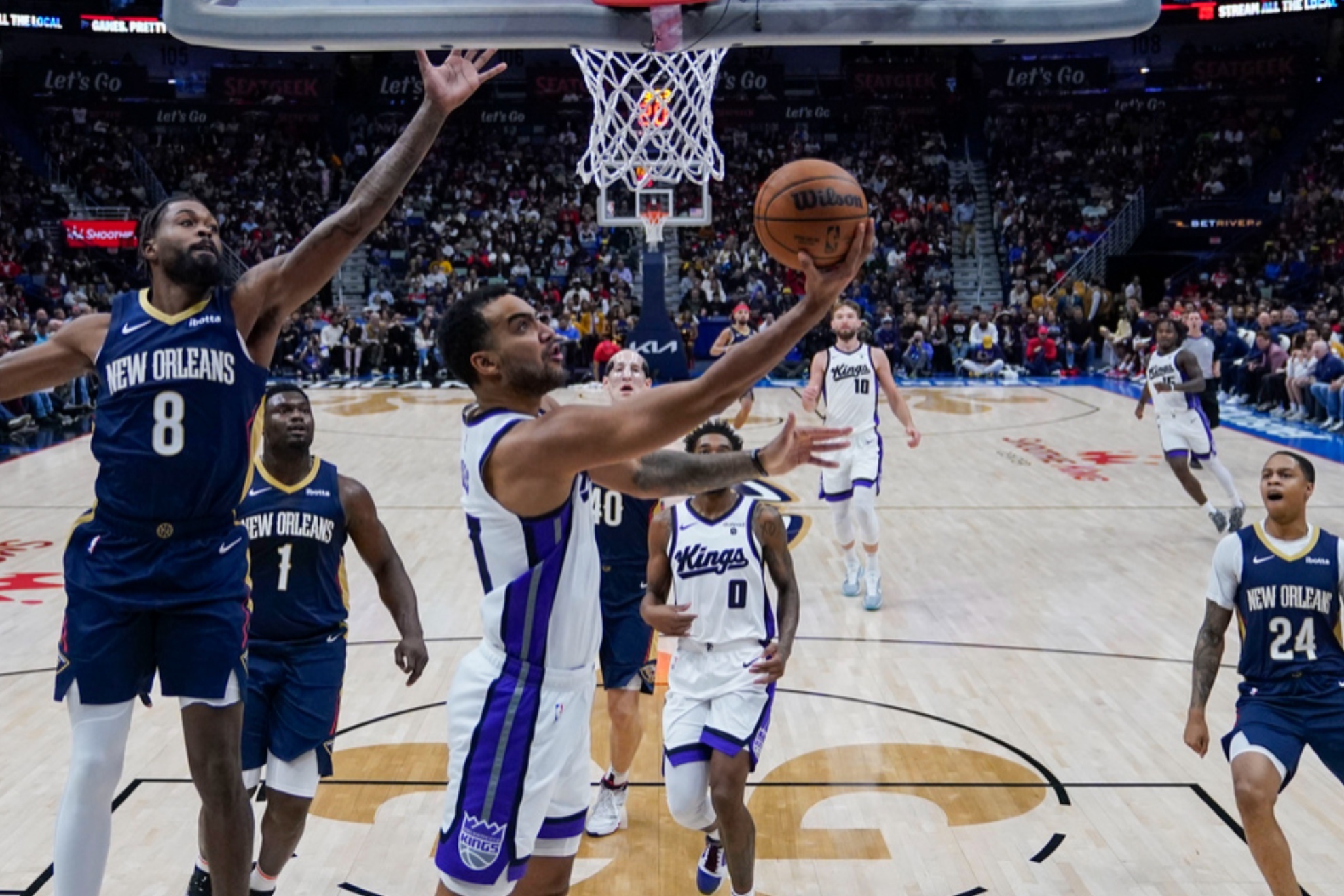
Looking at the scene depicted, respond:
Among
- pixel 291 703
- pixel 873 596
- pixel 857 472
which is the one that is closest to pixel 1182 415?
pixel 857 472

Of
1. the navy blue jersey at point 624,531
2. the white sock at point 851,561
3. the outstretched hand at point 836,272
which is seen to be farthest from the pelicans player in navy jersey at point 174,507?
the white sock at point 851,561

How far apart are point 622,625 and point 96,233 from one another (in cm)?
2644

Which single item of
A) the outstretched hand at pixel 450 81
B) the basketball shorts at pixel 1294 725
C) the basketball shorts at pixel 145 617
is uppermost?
the outstretched hand at pixel 450 81

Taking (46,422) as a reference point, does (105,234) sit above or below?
above

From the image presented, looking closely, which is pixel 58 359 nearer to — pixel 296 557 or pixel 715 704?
pixel 296 557

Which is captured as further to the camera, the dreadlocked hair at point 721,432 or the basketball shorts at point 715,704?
the dreadlocked hair at point 721,432

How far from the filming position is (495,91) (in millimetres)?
33812

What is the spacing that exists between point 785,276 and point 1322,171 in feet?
Answer: 40.4

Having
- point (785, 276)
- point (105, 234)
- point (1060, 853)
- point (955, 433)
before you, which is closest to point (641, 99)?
point (955, 433)

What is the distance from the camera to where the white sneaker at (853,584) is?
29.5 feet

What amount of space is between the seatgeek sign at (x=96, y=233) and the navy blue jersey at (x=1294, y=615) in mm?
27619

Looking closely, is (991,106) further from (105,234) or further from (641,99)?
(641,99)

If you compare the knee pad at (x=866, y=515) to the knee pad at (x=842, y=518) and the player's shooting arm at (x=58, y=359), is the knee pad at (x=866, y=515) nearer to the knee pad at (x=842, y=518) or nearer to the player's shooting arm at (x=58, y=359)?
the knee pad at (x=842, y=518)

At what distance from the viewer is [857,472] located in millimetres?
9047
